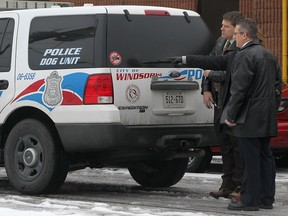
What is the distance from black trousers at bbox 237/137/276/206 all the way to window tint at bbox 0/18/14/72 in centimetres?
272

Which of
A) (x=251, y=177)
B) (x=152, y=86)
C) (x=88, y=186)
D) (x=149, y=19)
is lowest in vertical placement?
(x=88, y=186)

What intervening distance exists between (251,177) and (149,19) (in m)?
2.06

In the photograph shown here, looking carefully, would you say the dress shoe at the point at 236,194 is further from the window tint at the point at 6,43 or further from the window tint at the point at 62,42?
the window tint at the point at 6,43

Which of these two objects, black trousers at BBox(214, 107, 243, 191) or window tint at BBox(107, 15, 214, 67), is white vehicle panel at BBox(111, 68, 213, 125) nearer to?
window tint at BBox(107, 15, 214, 67)

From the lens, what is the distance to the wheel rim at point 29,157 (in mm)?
9695

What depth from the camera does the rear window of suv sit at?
31.0 ft

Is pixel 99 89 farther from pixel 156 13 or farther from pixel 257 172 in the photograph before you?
pixel 257 172

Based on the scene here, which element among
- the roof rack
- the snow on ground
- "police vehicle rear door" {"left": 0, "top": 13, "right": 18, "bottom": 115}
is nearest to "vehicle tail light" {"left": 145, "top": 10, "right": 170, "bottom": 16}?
"police vehicle rear door" {"left": 0, "top": 13, "right": 18, "bottom": 115}

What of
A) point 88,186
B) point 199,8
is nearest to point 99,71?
point 88,186

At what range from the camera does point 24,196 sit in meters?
9.80

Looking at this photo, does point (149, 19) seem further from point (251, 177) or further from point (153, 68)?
point (251, 177)

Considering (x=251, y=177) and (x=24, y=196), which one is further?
(x=24, y=196)

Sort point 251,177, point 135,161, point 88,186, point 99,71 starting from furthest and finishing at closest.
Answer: point 88,186 → point 135,161 → point 99,71 → point 251,177

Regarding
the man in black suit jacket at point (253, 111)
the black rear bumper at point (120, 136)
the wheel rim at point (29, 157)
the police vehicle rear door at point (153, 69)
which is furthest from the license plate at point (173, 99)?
the wheel rim at point (29, 157)
